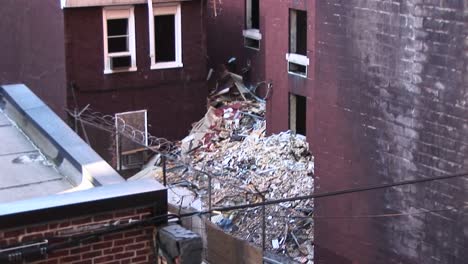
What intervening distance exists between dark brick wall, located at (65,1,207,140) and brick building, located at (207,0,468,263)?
1338 centimetres

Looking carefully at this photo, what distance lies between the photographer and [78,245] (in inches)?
335

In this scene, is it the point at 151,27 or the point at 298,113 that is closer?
the point at 298,113

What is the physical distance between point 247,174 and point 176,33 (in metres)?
6.47

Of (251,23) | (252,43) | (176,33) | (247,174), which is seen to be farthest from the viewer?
(251,23)

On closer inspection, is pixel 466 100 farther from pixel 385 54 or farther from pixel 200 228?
pixel 200 228

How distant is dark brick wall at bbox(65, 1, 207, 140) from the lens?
28.5 m

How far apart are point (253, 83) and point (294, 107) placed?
4.06m

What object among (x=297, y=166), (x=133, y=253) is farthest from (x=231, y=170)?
(x=133, y=253)

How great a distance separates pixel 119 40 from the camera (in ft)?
96.6

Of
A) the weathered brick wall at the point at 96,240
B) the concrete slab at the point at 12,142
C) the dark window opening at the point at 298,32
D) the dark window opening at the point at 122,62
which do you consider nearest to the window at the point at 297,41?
the dark window opening at the point at 298,32

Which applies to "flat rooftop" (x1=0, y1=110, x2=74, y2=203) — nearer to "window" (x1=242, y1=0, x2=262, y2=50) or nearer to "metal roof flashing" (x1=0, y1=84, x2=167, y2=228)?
"metal roof flashing" (x1=0, y1=84, x2=167, y2=228)

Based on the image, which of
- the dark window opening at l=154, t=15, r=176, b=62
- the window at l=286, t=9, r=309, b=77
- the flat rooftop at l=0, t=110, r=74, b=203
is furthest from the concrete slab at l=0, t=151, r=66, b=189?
the dark window opening at l=154, t=15, r=176, b=62

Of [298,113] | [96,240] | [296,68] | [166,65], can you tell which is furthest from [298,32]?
[96,240]

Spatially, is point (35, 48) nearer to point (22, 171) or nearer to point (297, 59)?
point (297, 59)
